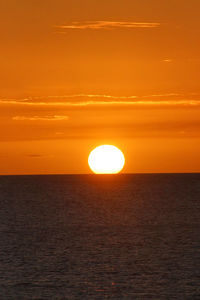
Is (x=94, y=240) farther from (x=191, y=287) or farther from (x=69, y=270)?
(x=191, y=287)

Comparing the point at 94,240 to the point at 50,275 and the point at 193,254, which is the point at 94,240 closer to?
the point at 193,254

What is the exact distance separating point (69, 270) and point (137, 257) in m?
9.90

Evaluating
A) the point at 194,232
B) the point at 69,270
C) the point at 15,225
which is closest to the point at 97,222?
the point at 15,225

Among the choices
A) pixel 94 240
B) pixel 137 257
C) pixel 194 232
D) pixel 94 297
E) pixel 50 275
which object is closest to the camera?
pixel 94 297

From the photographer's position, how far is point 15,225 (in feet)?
359

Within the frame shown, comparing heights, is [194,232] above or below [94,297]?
above

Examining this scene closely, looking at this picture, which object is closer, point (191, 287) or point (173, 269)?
point (191, 287)

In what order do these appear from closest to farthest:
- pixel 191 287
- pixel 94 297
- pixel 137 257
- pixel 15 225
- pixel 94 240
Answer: pixel 94 297 → pixel 191 287 → pixel 137 257 → pixel 94 240 → pixel 15 225

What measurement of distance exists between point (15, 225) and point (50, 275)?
5379 cm

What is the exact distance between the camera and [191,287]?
5178 cm

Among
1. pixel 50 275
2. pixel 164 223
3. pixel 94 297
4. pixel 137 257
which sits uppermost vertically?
pixel 164 223

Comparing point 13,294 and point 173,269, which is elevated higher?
point 173,269

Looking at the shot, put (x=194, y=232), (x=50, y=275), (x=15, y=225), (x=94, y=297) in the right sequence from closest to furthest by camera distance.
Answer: (x=94, y=297) → (x=50, y=275) → (x=194, y=232) → (x=15, y=225)

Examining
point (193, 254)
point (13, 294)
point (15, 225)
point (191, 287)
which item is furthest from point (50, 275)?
point (15, 225)
